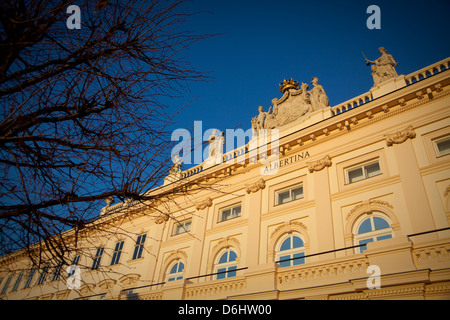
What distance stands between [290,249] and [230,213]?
451 cm

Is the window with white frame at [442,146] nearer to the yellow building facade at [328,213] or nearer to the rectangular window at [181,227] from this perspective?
the yellow building facade at [328,213]

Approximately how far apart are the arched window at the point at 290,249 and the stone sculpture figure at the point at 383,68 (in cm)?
841

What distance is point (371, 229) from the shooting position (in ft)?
39.6

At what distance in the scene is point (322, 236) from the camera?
12.7 m

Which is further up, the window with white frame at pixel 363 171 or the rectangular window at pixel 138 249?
the window with white frame at pixel 363 171

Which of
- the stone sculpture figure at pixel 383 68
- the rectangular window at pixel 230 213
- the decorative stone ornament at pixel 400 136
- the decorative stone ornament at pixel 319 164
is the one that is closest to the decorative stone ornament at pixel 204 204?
the rectangular window at pixel 230 213

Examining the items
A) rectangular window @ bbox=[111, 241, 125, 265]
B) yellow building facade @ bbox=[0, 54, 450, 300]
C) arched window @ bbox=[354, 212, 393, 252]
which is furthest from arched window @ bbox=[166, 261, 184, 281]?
arched window @ bbox=[354, 212, 393, 252]

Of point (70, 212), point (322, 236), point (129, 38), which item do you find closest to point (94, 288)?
point (322, 236)

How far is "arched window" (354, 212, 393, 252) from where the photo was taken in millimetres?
11680

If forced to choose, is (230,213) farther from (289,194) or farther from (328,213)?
(328,213)

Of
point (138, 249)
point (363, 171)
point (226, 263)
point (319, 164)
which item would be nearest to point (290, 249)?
point (226, 263)

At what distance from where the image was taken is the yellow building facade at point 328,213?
9.81 m

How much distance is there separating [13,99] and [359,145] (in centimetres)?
1301
